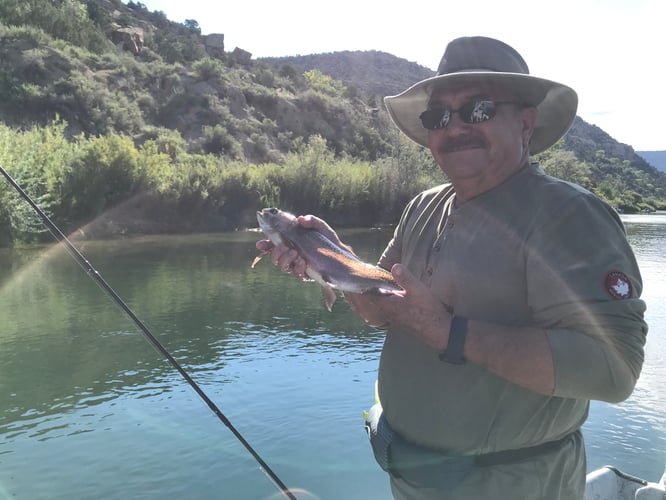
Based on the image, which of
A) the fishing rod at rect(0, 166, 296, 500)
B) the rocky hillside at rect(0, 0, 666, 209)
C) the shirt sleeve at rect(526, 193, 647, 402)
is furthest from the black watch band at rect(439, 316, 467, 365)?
the rocky hillside at rect(0, 0, 666, 209)

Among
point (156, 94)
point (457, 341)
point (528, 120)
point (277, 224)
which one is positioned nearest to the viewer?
point (457, 341)

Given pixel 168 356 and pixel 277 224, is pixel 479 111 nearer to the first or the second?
pixel 277 224

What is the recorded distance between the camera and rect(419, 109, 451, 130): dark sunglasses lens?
2.42 m

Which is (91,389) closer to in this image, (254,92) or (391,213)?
(391,213)

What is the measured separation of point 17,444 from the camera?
7.32 meters

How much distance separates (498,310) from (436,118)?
0.91 metres

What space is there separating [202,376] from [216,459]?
293cm

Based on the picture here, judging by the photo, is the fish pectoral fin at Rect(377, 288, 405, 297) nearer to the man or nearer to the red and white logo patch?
the man

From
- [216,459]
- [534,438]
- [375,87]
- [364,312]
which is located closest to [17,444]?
[216,459]

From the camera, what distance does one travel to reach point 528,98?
2439 mm

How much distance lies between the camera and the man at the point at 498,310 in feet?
5.99

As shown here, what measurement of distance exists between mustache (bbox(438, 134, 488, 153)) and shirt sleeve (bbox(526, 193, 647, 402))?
1.62ft

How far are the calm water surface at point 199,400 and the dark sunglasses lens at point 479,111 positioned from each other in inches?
209

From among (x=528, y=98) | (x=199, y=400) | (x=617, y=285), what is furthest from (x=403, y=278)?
(x=199, y=400)
